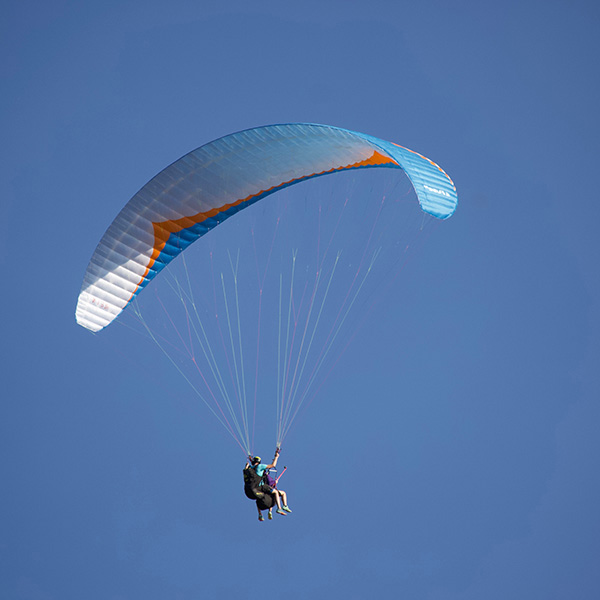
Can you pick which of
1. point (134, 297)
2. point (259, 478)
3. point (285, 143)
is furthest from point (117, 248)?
point (259, 478)

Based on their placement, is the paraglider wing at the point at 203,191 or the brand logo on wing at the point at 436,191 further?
the paraglider wing at the point at 203,191

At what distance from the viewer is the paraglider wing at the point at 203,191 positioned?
11820mm

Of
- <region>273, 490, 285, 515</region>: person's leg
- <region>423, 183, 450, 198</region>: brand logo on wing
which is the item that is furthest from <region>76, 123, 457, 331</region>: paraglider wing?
<region>273, 490, 285, 515</region>: person's leg

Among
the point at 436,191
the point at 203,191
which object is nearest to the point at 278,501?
the point at 203,191

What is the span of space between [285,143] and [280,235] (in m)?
39.7

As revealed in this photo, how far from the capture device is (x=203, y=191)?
12.3 meters

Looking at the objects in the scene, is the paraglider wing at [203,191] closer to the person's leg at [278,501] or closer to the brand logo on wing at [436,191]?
the brand logo on wing at [436,191]

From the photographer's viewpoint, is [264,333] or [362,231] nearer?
[362,231]

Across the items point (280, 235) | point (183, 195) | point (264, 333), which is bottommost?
point (183, 195)

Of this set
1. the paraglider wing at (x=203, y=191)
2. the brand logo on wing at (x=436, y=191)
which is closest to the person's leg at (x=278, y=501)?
the paraglider wing at (x=203, y=191)

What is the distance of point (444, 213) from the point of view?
1148 cm

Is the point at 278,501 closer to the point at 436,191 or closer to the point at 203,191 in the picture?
the point at 203,191

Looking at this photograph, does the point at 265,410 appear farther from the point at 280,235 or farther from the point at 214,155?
the point at 214,155

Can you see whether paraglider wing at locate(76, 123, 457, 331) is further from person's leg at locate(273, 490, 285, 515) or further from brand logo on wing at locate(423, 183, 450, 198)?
person's leg at locate(273, 490, 285, 515)
